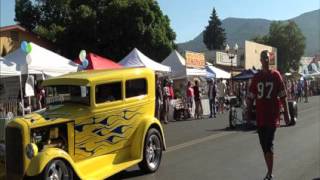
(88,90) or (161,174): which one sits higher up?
(88,90)

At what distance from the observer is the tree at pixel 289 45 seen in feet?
316

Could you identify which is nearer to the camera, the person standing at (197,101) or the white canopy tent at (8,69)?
the white canopy tent at (8,69)

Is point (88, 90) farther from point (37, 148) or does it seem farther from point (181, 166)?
point (181, 166)

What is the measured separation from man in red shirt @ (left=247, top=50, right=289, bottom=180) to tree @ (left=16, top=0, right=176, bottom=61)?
117ft

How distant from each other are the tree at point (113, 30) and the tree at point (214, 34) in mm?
72710

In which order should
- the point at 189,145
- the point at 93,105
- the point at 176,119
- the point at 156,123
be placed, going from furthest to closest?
1. the point at 176,119
2. the point at 189,145
3. the point at 156,123
4. the point at 93,105

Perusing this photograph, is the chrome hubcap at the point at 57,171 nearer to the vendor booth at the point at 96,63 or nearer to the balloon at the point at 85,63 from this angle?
the balloon at the point at 85,63

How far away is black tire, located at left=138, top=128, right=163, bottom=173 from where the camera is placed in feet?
32.5

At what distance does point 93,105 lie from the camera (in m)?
8.84

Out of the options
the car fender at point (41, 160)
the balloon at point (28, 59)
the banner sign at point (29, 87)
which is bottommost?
the car fender at point (41, 160)

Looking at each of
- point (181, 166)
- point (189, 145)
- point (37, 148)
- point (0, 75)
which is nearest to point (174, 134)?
point (189, 145)

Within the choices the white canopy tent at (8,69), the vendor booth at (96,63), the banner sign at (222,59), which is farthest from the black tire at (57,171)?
the banner sign at (222,59)

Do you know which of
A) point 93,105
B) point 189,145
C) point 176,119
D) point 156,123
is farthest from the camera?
point 176,119

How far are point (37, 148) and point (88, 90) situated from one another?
4.94 feet
